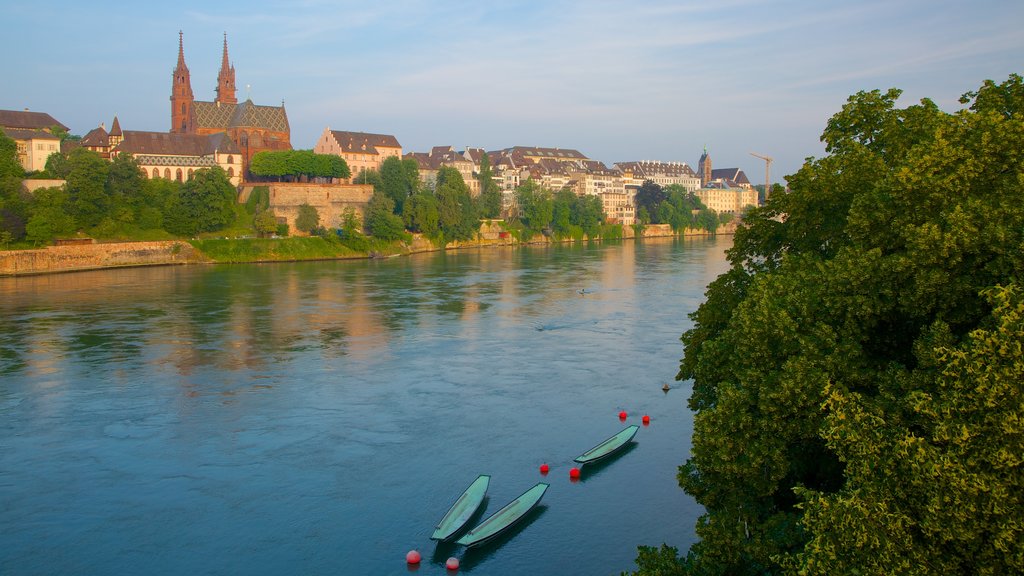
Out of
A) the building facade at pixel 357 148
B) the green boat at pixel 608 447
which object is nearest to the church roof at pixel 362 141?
the building facade at pixel 357 148

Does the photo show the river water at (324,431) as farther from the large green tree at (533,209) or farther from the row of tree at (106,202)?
the large green tree at (533,209)

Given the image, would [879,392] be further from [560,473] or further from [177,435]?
[177,435]

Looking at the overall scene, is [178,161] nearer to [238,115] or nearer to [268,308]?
[238,115]

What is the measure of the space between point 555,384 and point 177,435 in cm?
1241

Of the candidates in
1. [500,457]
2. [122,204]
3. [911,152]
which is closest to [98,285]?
[122,204]

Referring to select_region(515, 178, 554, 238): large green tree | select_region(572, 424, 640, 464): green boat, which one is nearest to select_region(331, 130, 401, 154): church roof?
select_region(515, 178, 554, 238): large green tree

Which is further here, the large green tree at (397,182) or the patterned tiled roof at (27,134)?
the large green tree at (397,182)

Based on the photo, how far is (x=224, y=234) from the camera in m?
76.3

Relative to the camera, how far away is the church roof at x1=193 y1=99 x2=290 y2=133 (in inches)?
3671

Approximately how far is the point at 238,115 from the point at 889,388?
92.9 m

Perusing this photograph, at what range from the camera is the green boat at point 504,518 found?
1711 cm

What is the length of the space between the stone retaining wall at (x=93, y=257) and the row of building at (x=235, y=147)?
510 inches

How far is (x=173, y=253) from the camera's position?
6931 centimetres

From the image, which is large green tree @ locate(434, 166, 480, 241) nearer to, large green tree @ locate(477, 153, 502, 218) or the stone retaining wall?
large green tree @ locate(477, 153, 502, 218)
